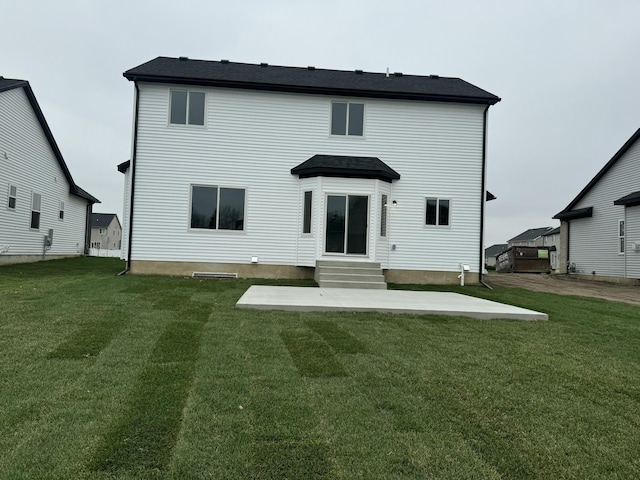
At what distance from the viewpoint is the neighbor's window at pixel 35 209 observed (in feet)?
54.0

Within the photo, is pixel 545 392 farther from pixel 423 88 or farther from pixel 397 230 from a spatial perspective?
pixel 423 88

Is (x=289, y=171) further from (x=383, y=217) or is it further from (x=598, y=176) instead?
(x=598, y=176)

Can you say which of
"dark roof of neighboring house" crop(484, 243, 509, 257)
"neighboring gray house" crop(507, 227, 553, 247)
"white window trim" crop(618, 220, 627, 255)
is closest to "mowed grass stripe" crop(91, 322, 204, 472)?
"white window trim" crop(618, 220, 627, 255)

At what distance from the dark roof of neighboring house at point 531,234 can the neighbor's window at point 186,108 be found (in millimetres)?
61719

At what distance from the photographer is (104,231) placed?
55.6 metres

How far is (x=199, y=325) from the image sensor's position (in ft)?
18.8

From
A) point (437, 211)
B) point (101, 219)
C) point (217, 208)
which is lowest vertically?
point (217, 208)

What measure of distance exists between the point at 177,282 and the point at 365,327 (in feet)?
21.3

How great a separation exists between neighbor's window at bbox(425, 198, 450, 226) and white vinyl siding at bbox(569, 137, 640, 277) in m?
8.88

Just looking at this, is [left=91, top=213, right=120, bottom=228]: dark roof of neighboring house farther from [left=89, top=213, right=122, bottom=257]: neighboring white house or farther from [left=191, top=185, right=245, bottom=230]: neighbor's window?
[left=191, top=185, right=245, bottom=230]: neighbor's window

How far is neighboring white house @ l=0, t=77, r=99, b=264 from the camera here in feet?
46.9

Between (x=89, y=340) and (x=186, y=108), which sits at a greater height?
(x=186, y=108)

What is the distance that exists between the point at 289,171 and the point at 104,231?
51.4m

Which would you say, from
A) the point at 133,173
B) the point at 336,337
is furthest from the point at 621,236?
the point at 133,173
